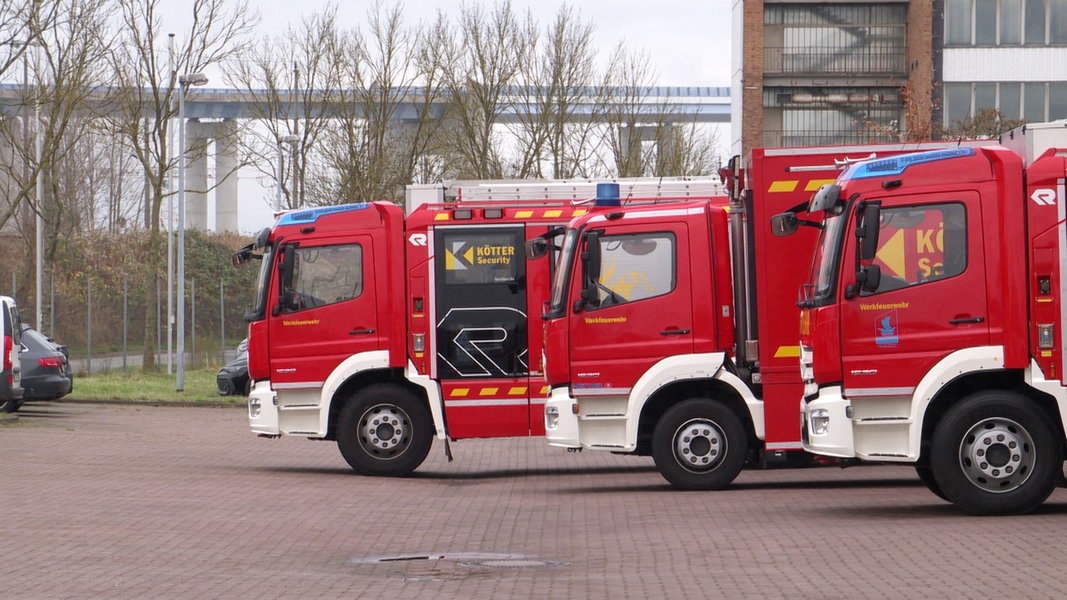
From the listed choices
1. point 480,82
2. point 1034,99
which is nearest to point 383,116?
point 480,82

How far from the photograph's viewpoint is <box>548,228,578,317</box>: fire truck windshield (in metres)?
14.7

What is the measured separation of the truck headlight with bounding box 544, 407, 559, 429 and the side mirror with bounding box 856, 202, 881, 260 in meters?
4.15

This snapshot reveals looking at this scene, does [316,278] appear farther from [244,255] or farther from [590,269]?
[590,269]

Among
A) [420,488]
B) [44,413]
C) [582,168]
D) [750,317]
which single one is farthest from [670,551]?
[582,168]

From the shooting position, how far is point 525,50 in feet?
139

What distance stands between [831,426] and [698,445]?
2.41 m

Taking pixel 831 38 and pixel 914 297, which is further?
pixel 831 38

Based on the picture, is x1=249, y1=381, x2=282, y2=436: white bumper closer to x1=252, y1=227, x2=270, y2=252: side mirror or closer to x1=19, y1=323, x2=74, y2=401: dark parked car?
x1=252, y1=227, x2=270, y2=252: side mirror

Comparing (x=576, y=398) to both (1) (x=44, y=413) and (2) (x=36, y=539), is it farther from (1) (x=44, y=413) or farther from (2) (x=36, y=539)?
(1) (x=44, y=413)

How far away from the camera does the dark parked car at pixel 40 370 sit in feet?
84.8

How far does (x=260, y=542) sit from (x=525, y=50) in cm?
3276

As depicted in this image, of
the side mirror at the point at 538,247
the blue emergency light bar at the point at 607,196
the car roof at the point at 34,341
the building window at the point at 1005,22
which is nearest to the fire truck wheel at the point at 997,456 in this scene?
the blue emergency light bar at the point at 607,196

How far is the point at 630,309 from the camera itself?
566 inches

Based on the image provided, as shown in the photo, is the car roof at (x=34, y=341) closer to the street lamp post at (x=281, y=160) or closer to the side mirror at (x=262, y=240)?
the side mirror at (x=262, y=240)
